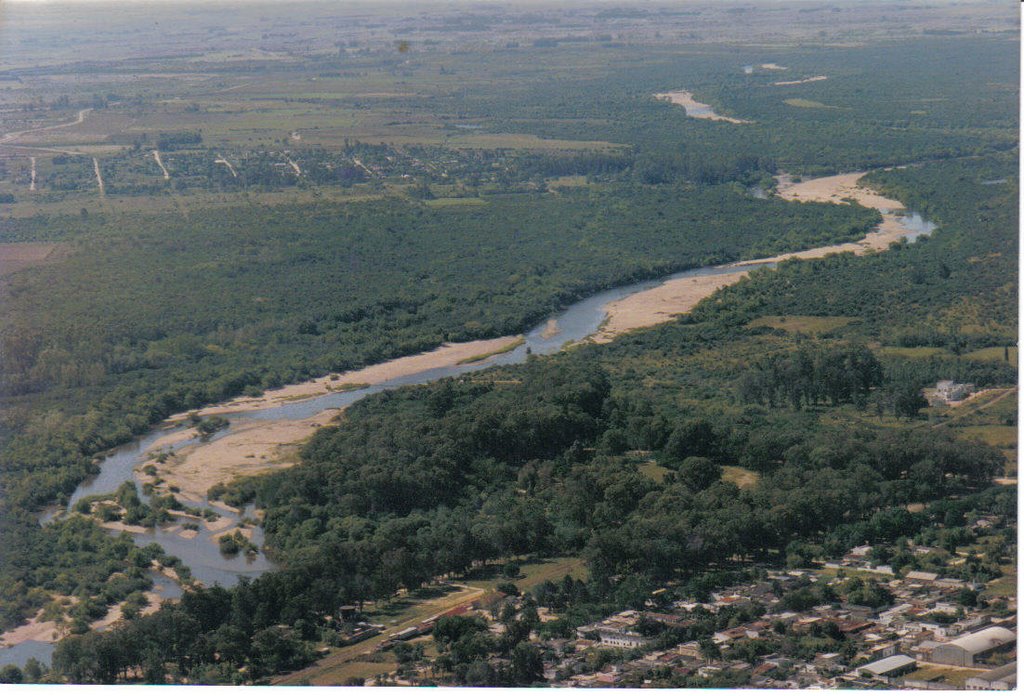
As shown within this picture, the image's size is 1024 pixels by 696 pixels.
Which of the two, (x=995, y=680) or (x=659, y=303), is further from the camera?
(x=659, y=303)

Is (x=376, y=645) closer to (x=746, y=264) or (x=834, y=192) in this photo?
(x=746, y=264)

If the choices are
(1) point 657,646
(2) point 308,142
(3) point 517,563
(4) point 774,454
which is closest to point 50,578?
(3) point 517,563

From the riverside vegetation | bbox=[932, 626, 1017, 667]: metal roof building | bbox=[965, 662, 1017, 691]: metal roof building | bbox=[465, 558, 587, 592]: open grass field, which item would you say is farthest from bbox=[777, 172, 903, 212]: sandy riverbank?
bbox=[965, 662, 1017, 691]: metal roof building

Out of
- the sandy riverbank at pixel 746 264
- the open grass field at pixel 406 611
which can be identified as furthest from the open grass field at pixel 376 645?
the sandy riverbank at pixel 746 264

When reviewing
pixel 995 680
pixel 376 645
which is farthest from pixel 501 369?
pixel 995 680

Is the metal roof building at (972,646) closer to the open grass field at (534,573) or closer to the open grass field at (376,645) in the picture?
the open grass field at (534,573)

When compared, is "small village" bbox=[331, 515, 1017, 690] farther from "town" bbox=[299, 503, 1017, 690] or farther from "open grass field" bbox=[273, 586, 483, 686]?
"open grass field" bbox=[273, 586, 483, 686]
